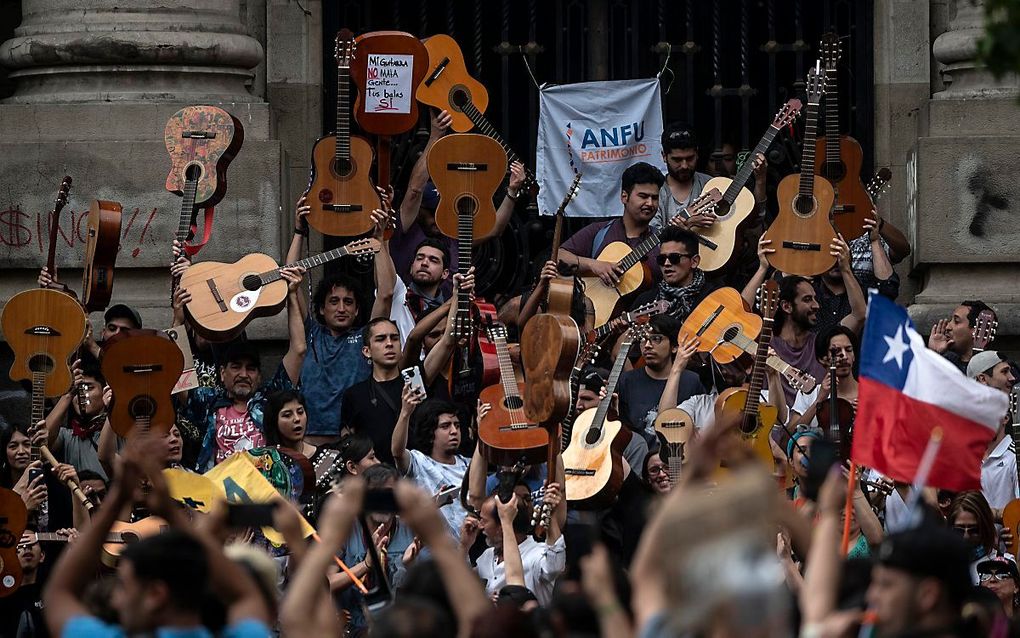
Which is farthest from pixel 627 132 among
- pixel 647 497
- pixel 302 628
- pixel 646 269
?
pixel 302 628

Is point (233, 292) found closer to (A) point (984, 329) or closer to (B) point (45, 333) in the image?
(B) point (45, 333)

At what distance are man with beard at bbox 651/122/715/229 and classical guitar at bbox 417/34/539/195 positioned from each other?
77 cm

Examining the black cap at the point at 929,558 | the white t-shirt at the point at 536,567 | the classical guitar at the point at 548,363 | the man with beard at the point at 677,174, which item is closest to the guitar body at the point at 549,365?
the classical guitar at the point at 548,363

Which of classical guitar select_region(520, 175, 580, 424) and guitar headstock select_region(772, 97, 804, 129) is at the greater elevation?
guitar headstock select_region(772, 97, 804, 129)

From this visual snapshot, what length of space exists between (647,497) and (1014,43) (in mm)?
4797

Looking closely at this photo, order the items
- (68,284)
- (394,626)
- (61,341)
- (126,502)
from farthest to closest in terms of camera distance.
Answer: (68,284), (61,341), (126,502), (394,626)

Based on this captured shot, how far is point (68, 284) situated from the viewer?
14234 mm

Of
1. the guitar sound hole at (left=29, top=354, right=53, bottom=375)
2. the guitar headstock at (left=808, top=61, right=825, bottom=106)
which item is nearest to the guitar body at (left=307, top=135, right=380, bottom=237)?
the guitar sound hole at (left=29, top=354, right=53, bottom=375)

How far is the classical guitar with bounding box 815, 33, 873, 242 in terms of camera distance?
1313 cm

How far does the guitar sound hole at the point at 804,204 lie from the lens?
1276cm

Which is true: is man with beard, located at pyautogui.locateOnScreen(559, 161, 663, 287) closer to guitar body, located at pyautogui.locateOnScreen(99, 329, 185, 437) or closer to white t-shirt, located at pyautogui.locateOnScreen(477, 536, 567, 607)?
guitar body, located at pyautogui.locateOnScreen(99, 329, 185, 437)

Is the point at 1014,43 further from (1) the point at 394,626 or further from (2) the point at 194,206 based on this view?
(2) the point at 194,206

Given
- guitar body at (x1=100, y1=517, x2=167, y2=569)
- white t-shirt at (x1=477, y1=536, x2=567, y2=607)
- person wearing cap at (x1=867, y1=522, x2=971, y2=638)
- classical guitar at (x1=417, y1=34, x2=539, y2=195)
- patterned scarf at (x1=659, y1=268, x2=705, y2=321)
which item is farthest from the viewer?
classical guitar at (x1=417, y1=34, x2=539, y2=195)

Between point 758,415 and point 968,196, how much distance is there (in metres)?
3.32
